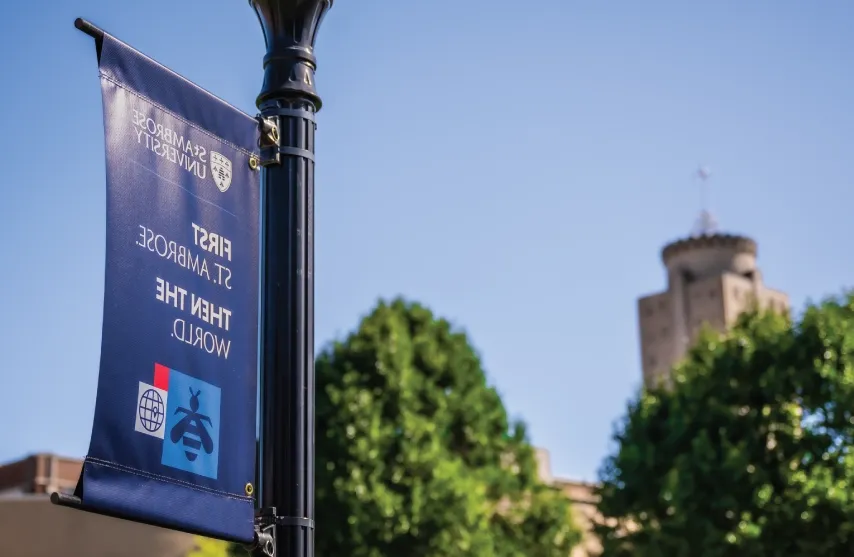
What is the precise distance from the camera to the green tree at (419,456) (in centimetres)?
Result: 3675

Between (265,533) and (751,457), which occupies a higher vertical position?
(751,457)

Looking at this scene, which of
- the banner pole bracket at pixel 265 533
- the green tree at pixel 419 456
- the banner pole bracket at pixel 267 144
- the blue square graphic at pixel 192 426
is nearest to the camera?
the blue square graphic at pixel 192 426

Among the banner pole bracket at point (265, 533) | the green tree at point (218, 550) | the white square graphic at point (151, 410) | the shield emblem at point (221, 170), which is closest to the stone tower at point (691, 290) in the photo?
the green tree at point (218, 550)

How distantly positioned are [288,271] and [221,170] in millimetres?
586

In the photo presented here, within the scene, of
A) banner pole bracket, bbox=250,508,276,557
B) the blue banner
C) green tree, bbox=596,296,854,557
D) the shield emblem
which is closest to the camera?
the blue banner

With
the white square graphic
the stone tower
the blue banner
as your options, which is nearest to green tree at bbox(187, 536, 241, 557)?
the blue banner

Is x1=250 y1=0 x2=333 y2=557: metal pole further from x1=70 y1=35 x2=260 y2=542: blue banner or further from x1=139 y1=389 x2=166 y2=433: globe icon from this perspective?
x1=139 y1=389 x2=166 y2=433: globe icon

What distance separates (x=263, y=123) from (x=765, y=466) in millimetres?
29210

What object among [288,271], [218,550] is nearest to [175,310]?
[288,271]

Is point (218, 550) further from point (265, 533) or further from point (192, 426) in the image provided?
point (192, 426)

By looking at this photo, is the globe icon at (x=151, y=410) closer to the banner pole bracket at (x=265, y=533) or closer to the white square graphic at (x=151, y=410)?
the white square graphic at (x=151, y=410)

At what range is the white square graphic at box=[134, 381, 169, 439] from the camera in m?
5.86

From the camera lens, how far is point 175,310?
6145 mm

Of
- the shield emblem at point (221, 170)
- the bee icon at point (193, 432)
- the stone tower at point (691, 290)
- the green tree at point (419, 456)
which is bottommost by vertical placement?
the bee icon at point (193, 432)
